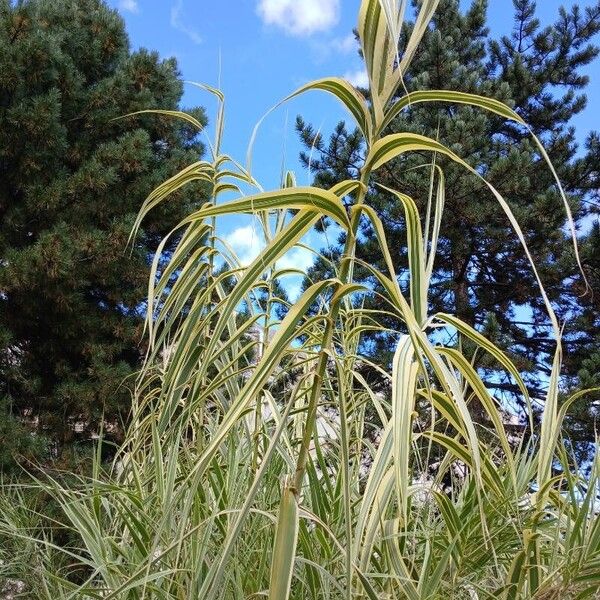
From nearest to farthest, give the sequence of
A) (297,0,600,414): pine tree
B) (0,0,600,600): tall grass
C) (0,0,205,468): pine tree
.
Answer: (0,0,600,600): tall grass → (0,0,205,468): pine tree → (297,0,600,414): pine tree

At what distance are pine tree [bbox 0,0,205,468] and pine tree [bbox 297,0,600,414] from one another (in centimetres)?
161

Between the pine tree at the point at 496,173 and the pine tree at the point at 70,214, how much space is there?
161 cm

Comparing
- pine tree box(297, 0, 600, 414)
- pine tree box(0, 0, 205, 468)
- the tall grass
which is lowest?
the tall grass

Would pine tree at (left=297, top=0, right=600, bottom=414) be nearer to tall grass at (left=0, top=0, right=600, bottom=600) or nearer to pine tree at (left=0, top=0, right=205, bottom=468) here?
pine tree at (left=0, top=0, right=205, bottom=468)

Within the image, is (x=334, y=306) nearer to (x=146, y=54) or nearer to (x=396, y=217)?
(x=146, y=54)

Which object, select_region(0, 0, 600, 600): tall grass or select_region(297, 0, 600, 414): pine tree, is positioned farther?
select_region(297, 0, 600, 414): pine tree

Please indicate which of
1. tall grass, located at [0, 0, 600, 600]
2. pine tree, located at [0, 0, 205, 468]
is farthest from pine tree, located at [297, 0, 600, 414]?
tall grass, located at [0, 0, 600, 600]

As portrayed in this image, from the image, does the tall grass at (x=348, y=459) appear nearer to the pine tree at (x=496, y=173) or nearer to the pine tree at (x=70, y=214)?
the pine tree at (x=70, y=214)

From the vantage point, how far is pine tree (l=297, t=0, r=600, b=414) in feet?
16.6

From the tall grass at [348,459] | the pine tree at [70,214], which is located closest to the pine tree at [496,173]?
the pine tree at [70,214]

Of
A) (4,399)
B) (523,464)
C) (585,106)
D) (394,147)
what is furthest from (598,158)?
(394,147)

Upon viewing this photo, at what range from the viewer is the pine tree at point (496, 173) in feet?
16.6

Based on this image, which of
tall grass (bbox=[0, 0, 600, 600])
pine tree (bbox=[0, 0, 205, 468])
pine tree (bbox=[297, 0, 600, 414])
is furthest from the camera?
pine tree (bbox=[297, 0, 600, 414])

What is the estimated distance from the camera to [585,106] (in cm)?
Answer: 623
